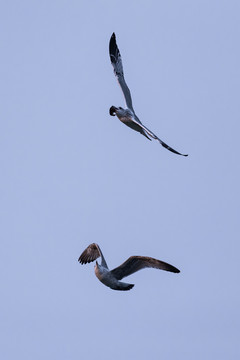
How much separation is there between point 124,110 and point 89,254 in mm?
5080

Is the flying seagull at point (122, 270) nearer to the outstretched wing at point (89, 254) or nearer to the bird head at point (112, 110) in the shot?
the outstretched wing at point (89, 254)

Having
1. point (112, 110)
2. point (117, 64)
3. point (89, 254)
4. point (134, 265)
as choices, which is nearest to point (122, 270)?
point (134, 265)

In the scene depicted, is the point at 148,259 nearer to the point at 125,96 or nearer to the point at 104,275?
the point at 104,275

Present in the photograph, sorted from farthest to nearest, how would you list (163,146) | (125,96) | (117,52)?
(117,52) < (125,96) < (163,146)

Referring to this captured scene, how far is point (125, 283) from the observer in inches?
974

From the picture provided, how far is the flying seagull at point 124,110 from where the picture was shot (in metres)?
25.6

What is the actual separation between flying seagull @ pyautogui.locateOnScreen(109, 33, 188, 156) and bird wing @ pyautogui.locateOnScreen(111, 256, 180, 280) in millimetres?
3515

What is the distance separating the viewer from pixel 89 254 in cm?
2789

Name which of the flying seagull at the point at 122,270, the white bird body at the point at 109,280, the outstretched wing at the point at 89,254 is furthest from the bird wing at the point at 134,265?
Result: the outstretched wing at the point at 89,254

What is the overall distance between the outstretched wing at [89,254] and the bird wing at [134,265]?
113 inches

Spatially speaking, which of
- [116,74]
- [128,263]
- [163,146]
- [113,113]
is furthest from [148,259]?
[116,74]

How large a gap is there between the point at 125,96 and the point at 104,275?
24.6 ft

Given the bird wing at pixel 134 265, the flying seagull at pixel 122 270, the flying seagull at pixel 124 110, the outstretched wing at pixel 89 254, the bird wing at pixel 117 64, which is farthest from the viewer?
the bird wing at pixel 117 64

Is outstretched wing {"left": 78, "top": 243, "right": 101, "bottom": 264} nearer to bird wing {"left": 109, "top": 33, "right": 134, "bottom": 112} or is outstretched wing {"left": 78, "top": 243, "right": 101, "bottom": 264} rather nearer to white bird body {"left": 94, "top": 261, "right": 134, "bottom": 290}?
white bird body {"left": 94, "top": 261, "right": 134, "bottom": 290}
